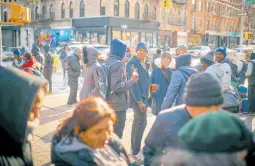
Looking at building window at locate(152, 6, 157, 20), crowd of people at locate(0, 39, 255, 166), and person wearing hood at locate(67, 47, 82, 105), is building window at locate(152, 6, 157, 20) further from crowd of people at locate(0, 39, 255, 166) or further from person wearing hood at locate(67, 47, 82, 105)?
crowd of people at locate(0, 39, 255, 166)

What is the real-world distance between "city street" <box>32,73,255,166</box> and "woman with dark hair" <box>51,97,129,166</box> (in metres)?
0.84

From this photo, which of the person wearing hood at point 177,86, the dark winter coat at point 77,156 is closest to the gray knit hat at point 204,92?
the dark winter coat at point 77,156

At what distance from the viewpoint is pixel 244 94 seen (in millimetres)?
8977

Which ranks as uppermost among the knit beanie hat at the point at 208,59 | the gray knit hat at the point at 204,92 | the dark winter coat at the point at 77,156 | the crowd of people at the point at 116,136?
the knit beanie hat at the point at 208,59

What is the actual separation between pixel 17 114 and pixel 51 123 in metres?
5.53

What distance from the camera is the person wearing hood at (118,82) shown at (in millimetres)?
4668

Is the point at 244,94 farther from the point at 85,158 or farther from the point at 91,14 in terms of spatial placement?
the point at 91,14

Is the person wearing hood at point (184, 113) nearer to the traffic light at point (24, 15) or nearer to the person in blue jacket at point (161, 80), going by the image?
the person in blue jacket at point (161, 80)

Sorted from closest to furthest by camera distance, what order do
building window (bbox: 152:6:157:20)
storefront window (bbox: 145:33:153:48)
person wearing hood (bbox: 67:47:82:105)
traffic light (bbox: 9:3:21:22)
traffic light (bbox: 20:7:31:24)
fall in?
person wearing hood (bbox: 67:47:82:105) < traffic light (bbox: 9:3:21:22) < traffic light (bbox: 20:7:31:24) < storefront window (bbox: 145:33:153:48) < building window (bbox: 152:6:157:20)

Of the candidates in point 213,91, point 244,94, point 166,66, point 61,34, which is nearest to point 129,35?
point 61,34

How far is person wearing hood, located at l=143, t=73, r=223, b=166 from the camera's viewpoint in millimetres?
2191

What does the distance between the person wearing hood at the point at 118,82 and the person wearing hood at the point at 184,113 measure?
7.39 feet

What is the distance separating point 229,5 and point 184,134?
6003 centimetres

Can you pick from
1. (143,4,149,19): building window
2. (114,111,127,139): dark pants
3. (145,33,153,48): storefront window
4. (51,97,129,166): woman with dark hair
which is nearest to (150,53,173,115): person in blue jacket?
(114,111,127,139): dark pants
